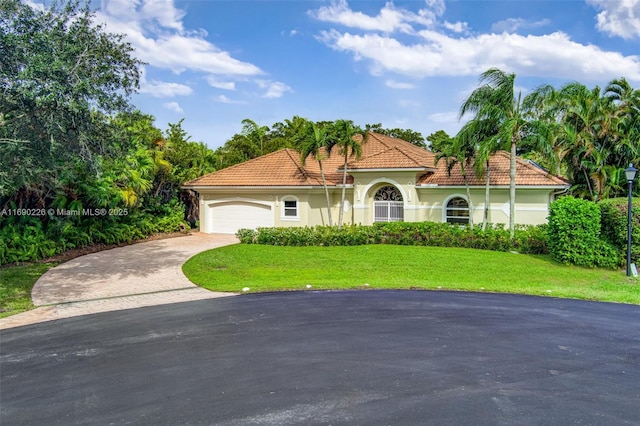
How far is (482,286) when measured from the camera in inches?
484

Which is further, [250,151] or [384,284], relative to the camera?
[250,151]

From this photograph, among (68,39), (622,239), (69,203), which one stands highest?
(68,39)

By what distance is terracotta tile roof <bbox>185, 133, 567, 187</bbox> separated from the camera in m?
20.8

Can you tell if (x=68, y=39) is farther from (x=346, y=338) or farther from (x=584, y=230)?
(x=584, y=230)

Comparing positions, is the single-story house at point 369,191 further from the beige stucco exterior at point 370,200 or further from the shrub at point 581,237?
the shrub at point 581,237

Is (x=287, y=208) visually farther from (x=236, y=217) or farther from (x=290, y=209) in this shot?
(x=236, y=217)

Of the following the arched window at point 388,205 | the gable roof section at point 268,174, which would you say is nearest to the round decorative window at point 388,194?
the arched window at point 388,205

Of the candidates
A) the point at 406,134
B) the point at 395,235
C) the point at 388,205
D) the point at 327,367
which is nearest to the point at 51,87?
the point at 327,367

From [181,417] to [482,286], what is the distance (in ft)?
32.6

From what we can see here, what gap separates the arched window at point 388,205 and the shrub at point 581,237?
8155 millimetres

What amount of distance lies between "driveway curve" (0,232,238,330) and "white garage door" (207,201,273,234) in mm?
5814

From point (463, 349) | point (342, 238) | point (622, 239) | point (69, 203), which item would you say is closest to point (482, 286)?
point (463, 349)

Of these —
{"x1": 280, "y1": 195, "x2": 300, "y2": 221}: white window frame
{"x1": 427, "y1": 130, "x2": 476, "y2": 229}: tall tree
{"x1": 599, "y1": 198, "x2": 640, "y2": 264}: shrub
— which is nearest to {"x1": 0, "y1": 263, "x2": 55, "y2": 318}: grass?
{"x1": 280, "y1": 195, "x2": 300, "y2": 221}: white window frame

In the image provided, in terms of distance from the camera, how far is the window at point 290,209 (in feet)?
77.7
